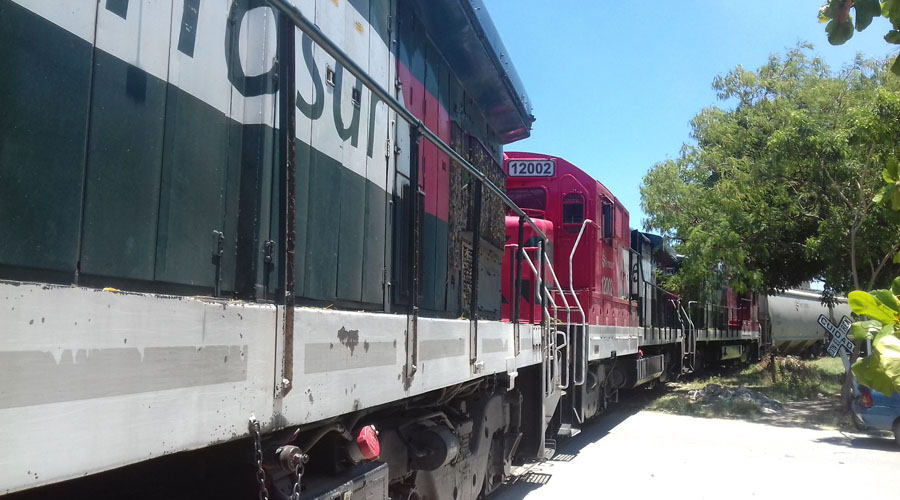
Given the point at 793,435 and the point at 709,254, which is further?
the point at 709,254

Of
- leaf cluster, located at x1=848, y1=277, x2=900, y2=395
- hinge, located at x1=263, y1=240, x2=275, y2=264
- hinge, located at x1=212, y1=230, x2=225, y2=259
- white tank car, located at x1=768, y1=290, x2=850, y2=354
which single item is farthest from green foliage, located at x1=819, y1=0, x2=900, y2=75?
white tank car, located at x1=768, y1=290, x2=850, y2=354

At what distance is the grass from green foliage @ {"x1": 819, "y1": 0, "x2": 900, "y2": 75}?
11049 millimetres

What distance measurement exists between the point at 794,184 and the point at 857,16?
1150cm

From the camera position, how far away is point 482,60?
5809 millimetres

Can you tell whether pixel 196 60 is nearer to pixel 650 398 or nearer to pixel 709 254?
pixel 709 254

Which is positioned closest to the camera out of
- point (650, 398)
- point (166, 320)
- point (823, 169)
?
point (166, 320)

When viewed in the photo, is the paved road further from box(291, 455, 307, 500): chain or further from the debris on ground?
box(291, 455, 307, 500): chain

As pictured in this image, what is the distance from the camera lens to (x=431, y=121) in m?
5.07

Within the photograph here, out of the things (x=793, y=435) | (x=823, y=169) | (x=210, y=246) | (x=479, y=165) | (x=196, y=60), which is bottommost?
(x=793, y=435)

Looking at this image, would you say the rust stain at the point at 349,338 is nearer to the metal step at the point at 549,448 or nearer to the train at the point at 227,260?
the train at the point at 227,260

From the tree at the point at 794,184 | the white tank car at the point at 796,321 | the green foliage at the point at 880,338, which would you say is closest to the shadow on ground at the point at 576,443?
the tree at the point at 794,184

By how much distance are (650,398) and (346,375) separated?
13650 mm

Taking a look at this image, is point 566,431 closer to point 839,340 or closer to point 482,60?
point 482,60

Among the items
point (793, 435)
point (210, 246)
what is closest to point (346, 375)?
point (210, 246)
